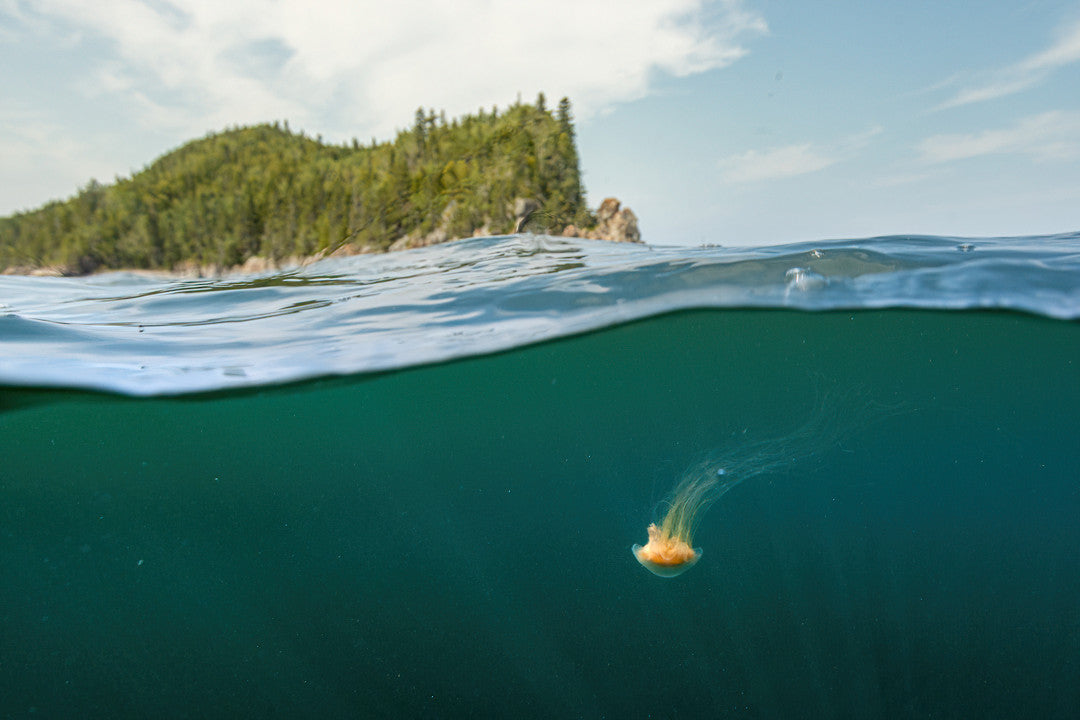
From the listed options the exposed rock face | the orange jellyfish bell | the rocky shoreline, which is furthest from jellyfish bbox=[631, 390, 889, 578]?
the exposed rock face

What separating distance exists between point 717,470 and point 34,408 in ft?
34.3

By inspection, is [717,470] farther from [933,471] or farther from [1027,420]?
[1027,420]

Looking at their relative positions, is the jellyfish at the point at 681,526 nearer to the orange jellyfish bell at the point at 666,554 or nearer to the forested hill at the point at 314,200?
the orange jellyfish bell at the point at 666,554

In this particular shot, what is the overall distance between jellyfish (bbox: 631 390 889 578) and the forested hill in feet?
23.2

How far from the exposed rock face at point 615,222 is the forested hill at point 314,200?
1724mm

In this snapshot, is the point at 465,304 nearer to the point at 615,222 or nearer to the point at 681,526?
the point at 681,526

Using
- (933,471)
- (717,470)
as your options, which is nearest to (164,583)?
(717,470)

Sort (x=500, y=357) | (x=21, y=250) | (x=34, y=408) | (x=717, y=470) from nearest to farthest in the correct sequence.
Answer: (x=717, y=470), (x=34, y=408), (x=500, y=357), (x=21, y=250)

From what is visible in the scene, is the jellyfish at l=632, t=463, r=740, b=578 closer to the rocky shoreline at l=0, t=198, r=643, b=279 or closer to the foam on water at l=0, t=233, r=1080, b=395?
the foam on water at l=0, t=233, r=1080, b=395

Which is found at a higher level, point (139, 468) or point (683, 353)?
point (683, 353)

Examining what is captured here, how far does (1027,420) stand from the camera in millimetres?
17438

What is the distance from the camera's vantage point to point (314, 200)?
15859mm

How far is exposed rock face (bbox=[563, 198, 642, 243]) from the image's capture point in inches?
651

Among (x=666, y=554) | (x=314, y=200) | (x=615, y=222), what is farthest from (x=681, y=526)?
(x=314, y=200)
